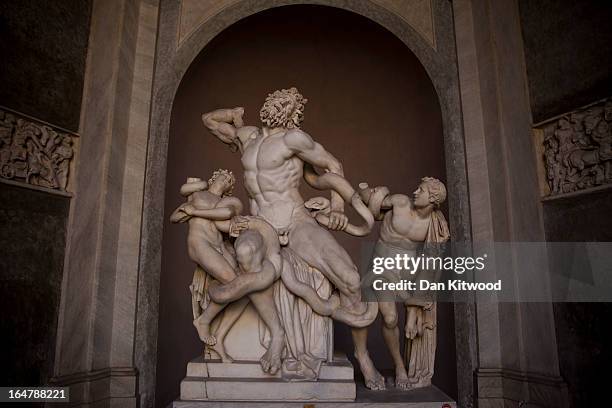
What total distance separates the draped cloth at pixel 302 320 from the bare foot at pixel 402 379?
0.57 m

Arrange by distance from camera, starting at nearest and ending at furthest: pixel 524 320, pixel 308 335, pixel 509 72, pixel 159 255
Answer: pixel 308 335 < pixel 524 320 < pixel 509 72 < pixel 159 255

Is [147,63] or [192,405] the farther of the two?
[147,63]

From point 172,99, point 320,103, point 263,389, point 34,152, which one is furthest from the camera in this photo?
point 320,103

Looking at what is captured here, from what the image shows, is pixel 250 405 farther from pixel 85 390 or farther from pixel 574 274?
pixel 574 274

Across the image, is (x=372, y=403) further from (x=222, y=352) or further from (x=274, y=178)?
(x=274, y=178)

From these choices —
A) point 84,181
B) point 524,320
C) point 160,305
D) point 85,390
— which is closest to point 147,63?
point 84,181

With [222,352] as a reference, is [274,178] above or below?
above

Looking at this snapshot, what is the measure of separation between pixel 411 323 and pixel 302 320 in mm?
851

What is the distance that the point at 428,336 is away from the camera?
12.6 feet

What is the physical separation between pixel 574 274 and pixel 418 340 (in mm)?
1226

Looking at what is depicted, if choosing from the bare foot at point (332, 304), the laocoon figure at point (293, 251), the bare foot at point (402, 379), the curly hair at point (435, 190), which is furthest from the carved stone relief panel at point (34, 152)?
the bare foot at point (402, 379)

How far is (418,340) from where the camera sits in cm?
385

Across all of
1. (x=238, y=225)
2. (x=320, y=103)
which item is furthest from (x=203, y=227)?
(x=320, y=103)

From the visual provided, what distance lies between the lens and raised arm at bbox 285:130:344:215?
380 cm
